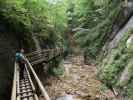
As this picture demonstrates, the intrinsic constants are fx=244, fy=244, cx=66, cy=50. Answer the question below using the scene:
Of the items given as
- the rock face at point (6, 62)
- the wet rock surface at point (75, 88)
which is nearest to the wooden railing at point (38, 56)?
the rock face at point (6, 62)

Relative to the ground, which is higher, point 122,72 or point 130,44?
point 130,44

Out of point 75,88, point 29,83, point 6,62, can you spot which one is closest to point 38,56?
point 75,88

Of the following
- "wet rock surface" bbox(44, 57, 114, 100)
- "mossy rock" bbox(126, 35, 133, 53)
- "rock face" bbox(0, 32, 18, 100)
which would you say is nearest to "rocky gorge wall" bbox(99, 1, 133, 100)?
"mossy rock" bbox(126, 35, 133, 53)

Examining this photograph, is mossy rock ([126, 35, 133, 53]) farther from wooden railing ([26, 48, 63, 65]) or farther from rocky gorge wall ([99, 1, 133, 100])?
wooden railing ([26, 48, 63, 65])

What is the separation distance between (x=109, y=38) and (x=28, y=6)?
9.59 m

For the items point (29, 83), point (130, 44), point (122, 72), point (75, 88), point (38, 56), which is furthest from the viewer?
point (75, 88)

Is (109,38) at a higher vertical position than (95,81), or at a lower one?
higher

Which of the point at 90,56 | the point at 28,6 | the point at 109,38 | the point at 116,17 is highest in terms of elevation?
the point at 28,6

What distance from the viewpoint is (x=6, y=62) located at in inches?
555

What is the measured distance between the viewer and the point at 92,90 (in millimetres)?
17547

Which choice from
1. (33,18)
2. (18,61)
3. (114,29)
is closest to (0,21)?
(18,61)

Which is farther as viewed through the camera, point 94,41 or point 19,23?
point 94,41

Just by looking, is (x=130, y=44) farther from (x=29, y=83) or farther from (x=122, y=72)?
(x=29, y=83)

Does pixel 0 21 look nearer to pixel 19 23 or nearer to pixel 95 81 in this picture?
pixel 19 23
